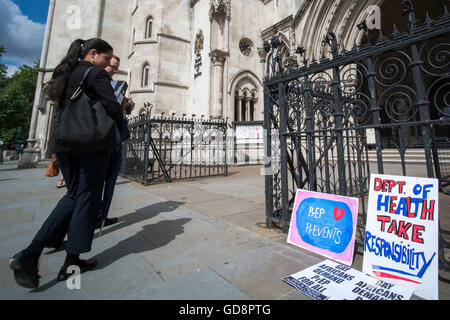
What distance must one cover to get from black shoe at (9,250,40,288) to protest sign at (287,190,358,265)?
242 centimetres

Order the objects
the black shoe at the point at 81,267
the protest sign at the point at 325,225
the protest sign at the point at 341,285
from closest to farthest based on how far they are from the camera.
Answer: the protest sign at the point at 341,285, the black shoe at the point at 81,267, the protest sign at the point at 325,225

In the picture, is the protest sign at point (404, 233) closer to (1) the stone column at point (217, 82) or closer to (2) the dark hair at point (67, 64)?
(2) the dark hair at point (67, 64)

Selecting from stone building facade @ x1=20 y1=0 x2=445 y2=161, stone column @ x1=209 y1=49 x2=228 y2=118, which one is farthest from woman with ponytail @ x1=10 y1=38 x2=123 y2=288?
stone column @ x1=209 y1=49 x2=228 y2=118

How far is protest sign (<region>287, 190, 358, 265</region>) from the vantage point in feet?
6.81

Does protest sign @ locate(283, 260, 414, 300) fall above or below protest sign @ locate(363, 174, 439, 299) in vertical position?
below

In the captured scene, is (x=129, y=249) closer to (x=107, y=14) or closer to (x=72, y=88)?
(x=72, y=88)

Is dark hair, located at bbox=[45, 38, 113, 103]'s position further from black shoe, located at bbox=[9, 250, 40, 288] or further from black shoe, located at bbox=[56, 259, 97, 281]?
black shoe, located at bbox=[56, 259, 97, 281]

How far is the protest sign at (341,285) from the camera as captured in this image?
150 cm

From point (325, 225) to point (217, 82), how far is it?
14.6 meters

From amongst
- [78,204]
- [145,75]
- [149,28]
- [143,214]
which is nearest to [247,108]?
[145,75]

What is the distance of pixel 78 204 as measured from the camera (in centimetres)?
187

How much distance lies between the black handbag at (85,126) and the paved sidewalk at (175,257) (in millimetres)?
1128

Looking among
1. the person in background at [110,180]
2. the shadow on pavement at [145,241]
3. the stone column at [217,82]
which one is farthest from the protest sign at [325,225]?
the stone column at [217,82]

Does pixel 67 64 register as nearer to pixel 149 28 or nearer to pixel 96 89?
pixel 96 89
